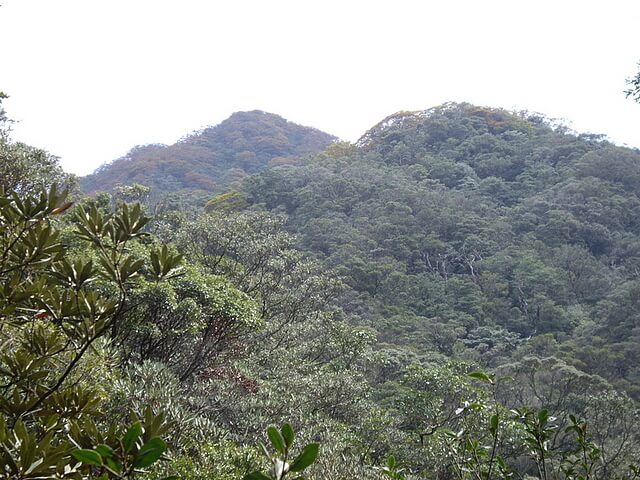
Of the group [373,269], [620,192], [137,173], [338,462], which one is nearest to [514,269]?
[373,269]

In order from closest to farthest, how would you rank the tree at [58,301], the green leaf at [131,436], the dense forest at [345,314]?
Result: the green leaf at [131,436]
the tree at [58,301]
the dense forest at [345,314]

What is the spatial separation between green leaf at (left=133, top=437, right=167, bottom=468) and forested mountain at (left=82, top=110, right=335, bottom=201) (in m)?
37.2

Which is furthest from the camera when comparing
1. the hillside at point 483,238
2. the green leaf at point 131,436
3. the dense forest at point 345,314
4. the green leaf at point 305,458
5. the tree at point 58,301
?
the hillside at point 483,238

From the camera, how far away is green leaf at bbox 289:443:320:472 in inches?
29.8

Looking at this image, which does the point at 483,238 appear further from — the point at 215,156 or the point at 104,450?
the point at 215,156

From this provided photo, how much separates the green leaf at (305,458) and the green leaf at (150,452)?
234 millimetres

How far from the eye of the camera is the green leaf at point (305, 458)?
0.76 meters

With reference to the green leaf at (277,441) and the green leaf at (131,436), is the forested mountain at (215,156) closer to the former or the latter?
the green leaf at (131,436)

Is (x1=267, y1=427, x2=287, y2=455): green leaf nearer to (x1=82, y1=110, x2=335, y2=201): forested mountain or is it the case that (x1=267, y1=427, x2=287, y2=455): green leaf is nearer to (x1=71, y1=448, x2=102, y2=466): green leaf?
(x1=71, y1=448, x2=102, y2=466): green leaf

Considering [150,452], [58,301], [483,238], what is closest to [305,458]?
[150,452]

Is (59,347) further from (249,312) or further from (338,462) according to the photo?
(249,312)

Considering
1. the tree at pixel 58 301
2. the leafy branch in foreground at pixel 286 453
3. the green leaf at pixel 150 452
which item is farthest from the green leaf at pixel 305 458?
the tree at pixel 58 301

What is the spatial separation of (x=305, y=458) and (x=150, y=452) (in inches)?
10.9

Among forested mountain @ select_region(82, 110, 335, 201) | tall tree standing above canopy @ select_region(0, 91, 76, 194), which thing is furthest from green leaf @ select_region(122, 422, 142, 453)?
forested mountain @ select_region(82, 110, 335, 201)
